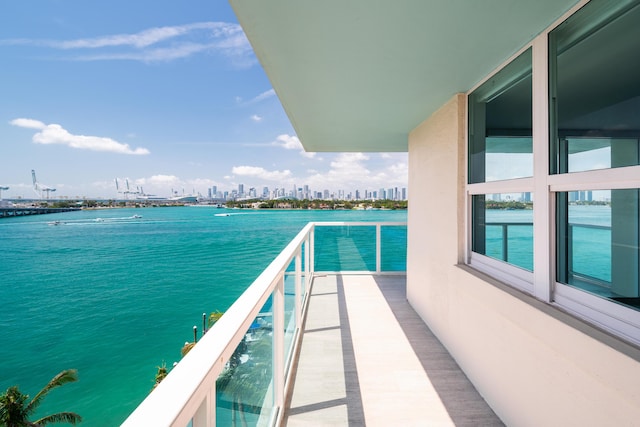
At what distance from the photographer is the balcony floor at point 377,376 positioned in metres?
2.20

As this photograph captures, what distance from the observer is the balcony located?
0.78m

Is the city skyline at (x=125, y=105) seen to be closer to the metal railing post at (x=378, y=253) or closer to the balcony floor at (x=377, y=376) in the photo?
the metal railing post at (x=378, y=253)

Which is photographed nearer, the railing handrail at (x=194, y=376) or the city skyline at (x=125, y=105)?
the railing handrail at (x=194, y=376)

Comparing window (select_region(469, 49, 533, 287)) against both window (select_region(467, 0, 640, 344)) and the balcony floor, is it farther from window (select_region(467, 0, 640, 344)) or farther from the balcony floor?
the balcony floor

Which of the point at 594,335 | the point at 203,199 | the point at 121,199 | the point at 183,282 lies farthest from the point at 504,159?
the point at 121,199

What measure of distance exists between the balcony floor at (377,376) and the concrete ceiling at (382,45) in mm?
2640

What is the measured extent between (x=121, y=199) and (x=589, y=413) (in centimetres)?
11860

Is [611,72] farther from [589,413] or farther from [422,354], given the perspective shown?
[422,354]

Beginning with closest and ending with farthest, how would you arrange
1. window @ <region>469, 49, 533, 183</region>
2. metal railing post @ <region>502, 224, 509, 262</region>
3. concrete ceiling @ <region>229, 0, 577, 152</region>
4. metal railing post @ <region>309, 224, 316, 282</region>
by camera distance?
1. concrete ceiling @ <region>229, 0, 577, 152</region>
2. window @ <region>469, 49, 533, 183</region>
3. metal railing post @ <region>502, 224, 509, 262</region>
4. metal railing post @ <region>309, 224, 316, 282</region>

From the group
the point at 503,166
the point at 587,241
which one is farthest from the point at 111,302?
the point at 587,241

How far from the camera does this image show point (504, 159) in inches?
97.3

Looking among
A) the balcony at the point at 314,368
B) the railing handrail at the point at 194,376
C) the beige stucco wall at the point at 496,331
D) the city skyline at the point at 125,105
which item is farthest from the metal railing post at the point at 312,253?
the city skyline at the point at 125,105

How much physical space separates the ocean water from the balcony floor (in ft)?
8.72

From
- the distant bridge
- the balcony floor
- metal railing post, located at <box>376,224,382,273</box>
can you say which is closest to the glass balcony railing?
the balcony floor
